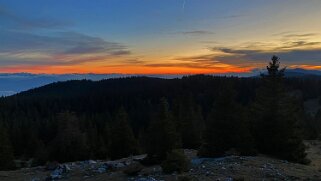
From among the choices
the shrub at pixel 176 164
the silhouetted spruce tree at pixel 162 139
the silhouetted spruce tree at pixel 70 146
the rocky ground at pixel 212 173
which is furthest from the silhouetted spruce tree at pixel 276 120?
the silhouetted spruce tree at pixel 70 146

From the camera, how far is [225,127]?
102 feet

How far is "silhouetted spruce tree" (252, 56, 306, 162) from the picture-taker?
29.7 m

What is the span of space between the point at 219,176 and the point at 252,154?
864cm

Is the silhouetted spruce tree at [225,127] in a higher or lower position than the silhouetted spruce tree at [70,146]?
higher

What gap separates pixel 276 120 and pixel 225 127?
3755 millimetres

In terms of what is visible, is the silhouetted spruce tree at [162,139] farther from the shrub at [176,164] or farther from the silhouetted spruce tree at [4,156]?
the silhouetted spruce tree at [4,156]

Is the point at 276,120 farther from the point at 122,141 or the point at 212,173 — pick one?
the point at 122,141

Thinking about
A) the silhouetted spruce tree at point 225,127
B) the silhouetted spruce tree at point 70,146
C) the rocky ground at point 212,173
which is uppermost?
the silhouetted spruce tree at point 225,127

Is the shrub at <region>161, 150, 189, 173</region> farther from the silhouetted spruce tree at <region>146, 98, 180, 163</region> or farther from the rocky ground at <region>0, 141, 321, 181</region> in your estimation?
the silhouetted spruce tree at <region>146, 98, 180, 163</region>

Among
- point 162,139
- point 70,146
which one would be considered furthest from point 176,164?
point 70,146

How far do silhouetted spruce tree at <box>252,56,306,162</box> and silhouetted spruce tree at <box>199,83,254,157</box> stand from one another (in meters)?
1.40

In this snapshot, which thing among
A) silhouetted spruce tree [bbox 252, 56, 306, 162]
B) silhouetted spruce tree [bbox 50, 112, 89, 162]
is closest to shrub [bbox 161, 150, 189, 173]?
silhouetted spruce tree [bbox 252, 56, 306, 162]

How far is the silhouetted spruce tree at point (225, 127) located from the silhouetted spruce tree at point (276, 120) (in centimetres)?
140

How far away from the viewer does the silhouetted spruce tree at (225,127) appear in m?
30.5
